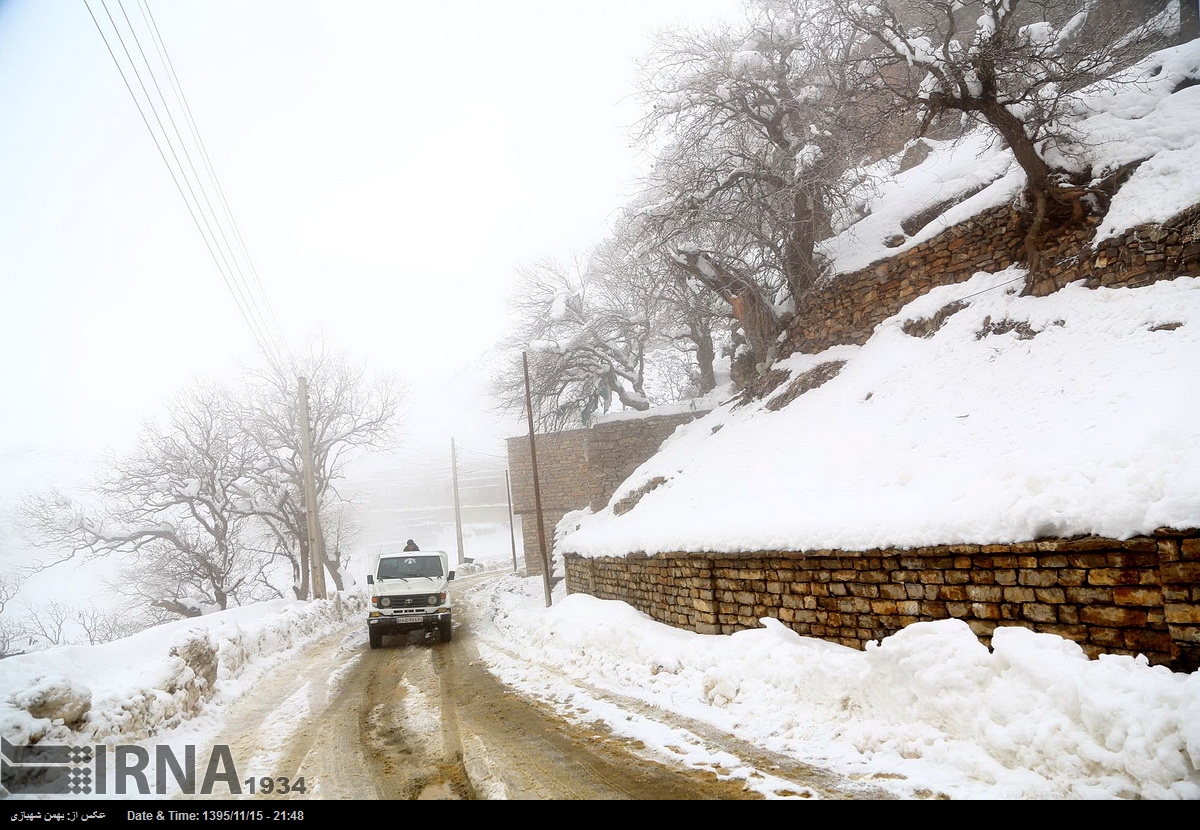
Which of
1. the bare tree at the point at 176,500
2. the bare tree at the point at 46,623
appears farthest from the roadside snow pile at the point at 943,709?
the bare tree at the point at 46,623

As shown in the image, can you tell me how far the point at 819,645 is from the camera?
6.22 metres

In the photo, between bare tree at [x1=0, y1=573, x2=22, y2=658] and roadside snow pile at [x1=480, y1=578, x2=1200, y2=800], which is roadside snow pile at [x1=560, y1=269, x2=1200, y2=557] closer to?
roadside snow pile at [x1=480, y1=578, x2=1200, y2=800]

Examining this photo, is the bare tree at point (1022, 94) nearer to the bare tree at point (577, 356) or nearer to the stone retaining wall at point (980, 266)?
the stone retaining wall at point (980, 266)

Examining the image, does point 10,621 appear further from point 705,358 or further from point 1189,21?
point 1189,21

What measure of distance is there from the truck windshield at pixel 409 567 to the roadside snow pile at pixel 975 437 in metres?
4.55

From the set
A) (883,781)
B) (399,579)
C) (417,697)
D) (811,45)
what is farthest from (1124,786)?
(811,45)

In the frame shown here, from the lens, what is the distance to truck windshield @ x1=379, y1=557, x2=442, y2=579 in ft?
46.0

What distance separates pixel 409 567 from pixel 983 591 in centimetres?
1229

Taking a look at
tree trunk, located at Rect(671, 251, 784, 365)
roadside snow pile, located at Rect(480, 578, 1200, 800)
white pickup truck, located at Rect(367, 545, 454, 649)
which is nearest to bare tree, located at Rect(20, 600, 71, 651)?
white pickup truck, located at Rect(367, 545, 454, 649)

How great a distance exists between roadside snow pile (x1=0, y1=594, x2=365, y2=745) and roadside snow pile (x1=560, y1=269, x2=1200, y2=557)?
6600 mm

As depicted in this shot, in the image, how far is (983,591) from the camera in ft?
16.6

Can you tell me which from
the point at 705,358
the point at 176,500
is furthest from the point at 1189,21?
the point at 176,500

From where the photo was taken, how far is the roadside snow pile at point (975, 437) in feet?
15.3

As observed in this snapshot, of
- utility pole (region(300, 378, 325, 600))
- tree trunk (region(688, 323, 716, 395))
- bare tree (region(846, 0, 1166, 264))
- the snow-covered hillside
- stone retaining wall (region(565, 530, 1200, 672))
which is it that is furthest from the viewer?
tree trunk (region(688, 323, 716, 395))
